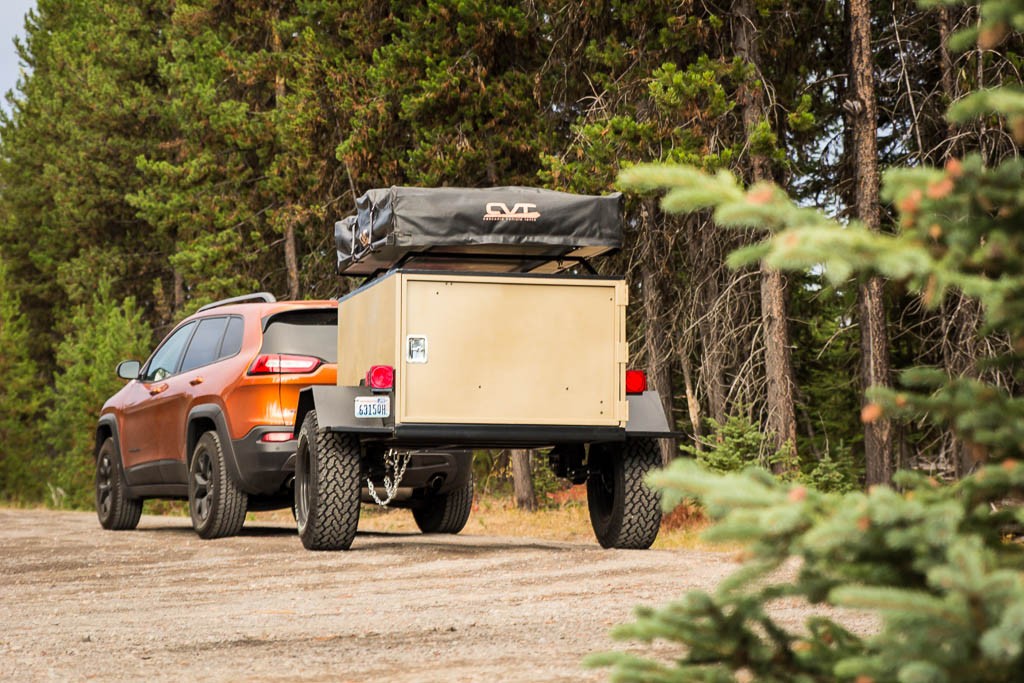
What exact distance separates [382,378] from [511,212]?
1613 millimetres

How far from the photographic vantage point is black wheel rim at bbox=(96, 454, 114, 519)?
14961mm

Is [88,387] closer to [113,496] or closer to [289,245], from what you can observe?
[289,245]

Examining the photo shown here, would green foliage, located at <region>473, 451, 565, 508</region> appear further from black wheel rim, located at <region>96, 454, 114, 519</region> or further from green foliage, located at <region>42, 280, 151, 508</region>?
green foliage, located at <region>42, 280, 151, 508</region>

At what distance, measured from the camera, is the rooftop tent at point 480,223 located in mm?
10133

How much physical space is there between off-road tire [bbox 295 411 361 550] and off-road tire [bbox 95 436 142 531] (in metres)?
4.63

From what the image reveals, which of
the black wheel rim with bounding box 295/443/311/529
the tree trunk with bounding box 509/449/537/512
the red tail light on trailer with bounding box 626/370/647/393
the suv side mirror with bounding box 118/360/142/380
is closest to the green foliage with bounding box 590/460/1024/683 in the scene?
the red tail light on trailer with bounding box 626/370/647/393

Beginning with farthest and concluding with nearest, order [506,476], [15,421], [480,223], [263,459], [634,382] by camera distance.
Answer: [15,421]
[506,476]
[263,459]
[634,382]
[480,223]

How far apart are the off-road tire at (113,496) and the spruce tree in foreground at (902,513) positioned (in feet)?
41.4

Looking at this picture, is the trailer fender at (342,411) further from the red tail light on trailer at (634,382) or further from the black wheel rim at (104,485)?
the black wheel rim at (104,485)

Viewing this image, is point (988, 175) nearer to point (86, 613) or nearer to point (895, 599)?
point (895, 599)

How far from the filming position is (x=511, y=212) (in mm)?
10312

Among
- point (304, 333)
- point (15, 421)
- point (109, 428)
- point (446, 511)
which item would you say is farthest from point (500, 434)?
point (15, 421)

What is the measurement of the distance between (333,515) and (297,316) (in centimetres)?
226

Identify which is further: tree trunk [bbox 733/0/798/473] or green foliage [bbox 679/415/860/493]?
tree trunk [bbox 733/0/798/473]
